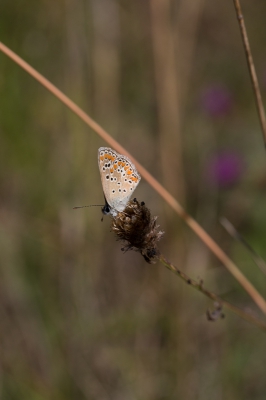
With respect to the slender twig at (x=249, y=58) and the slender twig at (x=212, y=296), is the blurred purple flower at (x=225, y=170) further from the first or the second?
the slender twig at (x=212, y=296)

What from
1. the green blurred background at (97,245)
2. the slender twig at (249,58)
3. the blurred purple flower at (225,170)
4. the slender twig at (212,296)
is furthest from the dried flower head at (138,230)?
the blurred purple flower at (225,170)

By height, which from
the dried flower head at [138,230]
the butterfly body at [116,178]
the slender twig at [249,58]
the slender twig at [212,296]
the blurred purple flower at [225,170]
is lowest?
the slender twig at [212,296]

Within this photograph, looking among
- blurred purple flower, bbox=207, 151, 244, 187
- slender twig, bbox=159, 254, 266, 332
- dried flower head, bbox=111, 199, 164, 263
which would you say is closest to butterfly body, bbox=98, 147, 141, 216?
dried flower head, bbox=111, 199, 164, 263

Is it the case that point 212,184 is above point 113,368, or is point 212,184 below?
above

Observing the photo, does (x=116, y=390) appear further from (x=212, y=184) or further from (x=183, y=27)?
(x=183, y=27)

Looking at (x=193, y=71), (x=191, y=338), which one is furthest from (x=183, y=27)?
(x=191, y=338)

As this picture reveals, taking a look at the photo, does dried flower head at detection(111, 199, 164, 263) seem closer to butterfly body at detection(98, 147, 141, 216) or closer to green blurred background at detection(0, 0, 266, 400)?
butterfly body at detection(98, 147, 141, 216)
